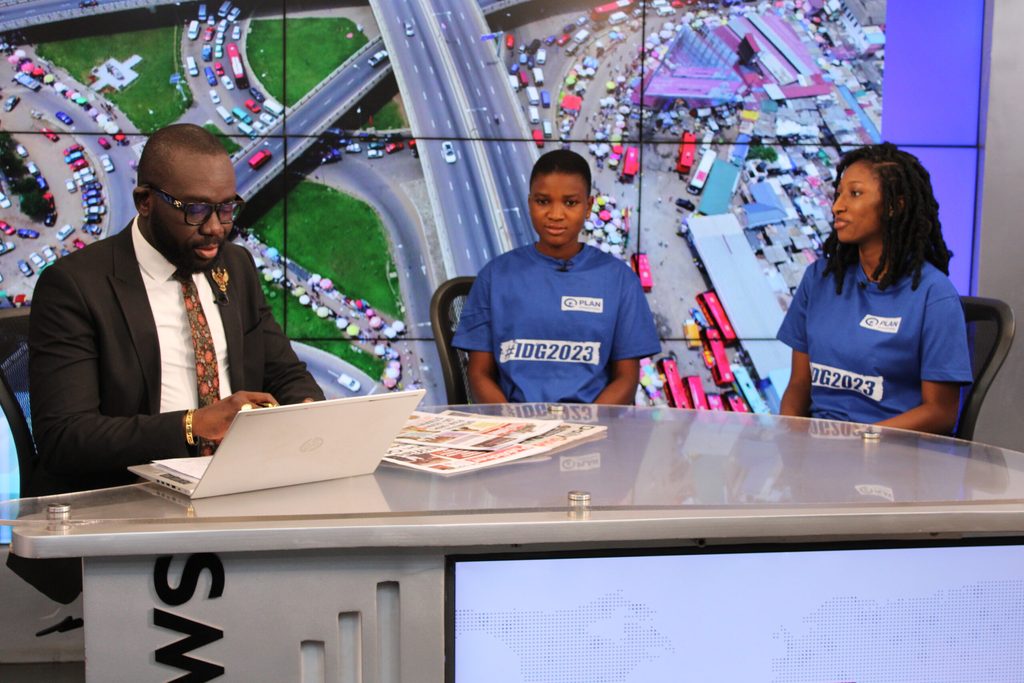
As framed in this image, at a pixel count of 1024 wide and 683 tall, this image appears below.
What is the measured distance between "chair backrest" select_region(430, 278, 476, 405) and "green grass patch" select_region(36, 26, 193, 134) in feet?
5.23

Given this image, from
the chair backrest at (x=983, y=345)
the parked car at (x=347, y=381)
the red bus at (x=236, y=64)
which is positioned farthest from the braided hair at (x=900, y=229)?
the red bus at (x=236, y=64)

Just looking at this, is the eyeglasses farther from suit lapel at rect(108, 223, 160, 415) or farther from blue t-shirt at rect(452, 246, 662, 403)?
blue t-shirt at rect(452, 246, 662, 403)

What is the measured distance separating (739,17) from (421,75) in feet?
4.46

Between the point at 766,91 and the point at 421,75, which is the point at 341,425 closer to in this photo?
the point at 421,75

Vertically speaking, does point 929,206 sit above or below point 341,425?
above

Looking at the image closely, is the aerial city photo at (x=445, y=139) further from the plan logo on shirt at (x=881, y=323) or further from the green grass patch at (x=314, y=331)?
the plan logo on shirt at (x=881, y=323)

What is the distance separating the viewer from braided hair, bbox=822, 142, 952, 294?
2.44m

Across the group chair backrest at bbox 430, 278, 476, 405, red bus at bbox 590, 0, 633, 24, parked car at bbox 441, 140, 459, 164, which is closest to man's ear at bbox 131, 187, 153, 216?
chair backrest at bbox 430, 278, 476, 405

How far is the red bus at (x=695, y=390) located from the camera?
407 centimetres

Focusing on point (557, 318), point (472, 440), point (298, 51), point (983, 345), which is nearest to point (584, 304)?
point (557, 318)

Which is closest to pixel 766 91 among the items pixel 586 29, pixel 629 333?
pixel 586 29

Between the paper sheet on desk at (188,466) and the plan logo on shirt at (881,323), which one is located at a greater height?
the plan logo on shirt at (881,323)

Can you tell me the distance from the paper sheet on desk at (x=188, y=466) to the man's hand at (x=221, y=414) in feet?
0.22

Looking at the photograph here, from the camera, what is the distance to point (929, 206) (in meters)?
2.55
